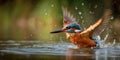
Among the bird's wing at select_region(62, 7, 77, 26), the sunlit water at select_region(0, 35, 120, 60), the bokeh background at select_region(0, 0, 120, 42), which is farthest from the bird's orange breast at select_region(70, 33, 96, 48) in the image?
the bokeh background at select_region(0, 0, 120, 42)

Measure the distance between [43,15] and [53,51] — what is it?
444 centimetres

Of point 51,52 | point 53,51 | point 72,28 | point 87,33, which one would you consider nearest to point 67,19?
point 72,28

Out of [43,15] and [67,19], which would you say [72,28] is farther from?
[43,15]

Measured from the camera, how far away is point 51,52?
318 inches

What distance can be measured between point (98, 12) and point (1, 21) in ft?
7.86

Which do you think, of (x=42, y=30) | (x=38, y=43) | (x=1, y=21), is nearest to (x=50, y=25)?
(x=42, y=30)

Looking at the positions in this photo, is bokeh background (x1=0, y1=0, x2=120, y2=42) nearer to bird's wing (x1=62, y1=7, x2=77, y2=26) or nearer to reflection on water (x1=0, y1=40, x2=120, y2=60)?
bird's wing (x1=62, y1=7, x2=77, y2=26)

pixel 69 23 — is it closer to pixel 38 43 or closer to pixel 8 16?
pixel 38 43

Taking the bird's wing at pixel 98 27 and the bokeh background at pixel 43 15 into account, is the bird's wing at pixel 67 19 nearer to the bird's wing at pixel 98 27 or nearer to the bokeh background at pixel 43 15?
the bird's wing at pixel 98 27

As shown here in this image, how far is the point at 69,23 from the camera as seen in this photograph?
9.36 metres

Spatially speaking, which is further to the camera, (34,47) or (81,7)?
(81,7)

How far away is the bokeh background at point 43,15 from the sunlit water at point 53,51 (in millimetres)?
2221

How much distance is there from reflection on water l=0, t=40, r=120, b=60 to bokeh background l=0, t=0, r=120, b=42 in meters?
2.28

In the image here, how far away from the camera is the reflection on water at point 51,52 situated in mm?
7395
